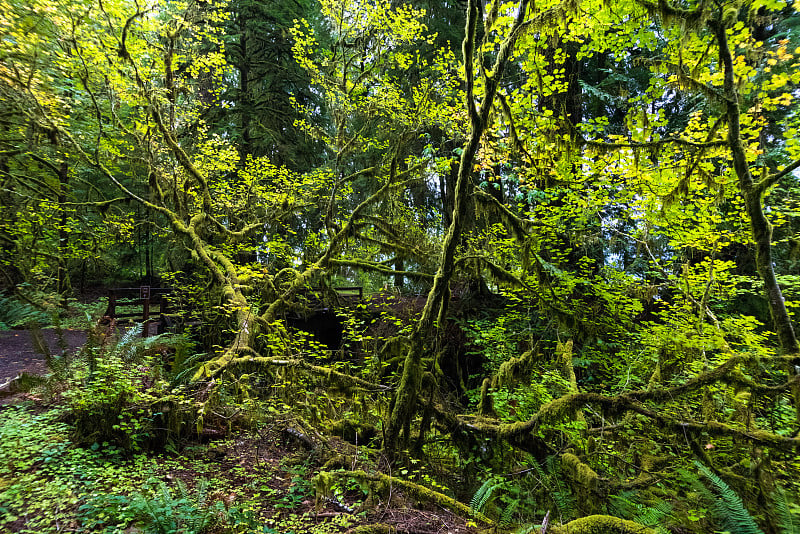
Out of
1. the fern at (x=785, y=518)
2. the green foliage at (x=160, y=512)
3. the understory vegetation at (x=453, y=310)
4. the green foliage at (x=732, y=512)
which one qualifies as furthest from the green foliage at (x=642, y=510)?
the green foliage at (x=160, y=512)

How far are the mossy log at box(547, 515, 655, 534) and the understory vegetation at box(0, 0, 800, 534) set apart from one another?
3 cm

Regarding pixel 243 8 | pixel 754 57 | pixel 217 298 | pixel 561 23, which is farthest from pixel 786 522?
pixel 243 8

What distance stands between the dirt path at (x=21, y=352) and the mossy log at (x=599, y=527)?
25.1 ft

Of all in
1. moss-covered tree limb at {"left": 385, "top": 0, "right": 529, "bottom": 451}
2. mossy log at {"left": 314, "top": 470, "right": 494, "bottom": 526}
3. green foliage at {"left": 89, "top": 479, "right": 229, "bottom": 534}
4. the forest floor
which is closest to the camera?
green foliage at {"left": 89, "top": 479, "right": 229, "bottom": 534}

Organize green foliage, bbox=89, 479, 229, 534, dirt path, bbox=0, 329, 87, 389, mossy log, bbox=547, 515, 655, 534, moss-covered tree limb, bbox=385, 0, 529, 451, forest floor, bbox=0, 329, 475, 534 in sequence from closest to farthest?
mossy log, bbox=547, 515, 655, 534 < green foliage, bbox=89, 479, 229, 534 < forest floor, bbox=0, 329, 475, 534 < moss-covered tree limb, bbox=385, 0, 529, 451 < dirt path, bbox=0, 329, 87, 389

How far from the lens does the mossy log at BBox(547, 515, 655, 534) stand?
2789 mm

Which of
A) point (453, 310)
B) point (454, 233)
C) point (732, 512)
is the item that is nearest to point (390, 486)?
point (732, 512)

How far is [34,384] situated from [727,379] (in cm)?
891

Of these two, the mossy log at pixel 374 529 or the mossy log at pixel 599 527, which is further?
the mossy log at pixel 374 529

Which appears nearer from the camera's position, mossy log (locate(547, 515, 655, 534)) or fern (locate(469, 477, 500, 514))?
mossy log (locate(547, 515, 655, 534))

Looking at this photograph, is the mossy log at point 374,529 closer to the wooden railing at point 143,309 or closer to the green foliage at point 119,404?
the green foliage at point 119,404

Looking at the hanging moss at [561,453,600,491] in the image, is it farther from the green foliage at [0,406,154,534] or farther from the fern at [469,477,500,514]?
the green foliage at [0,406,154,534]

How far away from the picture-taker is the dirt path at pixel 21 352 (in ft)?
24.2

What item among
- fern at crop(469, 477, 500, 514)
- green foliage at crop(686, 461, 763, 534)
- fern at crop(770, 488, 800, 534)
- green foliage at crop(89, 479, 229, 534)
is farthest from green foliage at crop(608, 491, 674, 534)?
green foliage at crop(89, 479, 229, 534)
